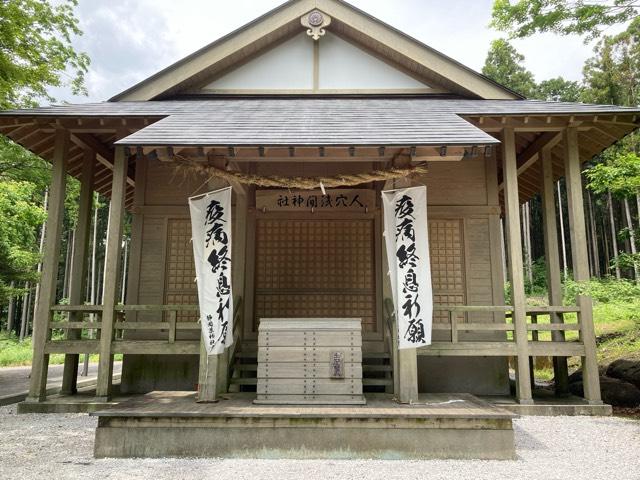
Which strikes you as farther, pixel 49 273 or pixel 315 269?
pixel 315 269

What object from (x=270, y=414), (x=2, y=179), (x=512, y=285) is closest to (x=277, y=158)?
(x=270, y=414)

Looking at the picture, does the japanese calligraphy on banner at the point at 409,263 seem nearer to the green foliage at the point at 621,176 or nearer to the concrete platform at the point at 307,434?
the concrete platform at the point at 307,434

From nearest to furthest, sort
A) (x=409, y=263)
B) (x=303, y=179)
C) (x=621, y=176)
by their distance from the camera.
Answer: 1. (x=409, y=263)
2. (x=303, y=179)
3. (x=621, y=176)

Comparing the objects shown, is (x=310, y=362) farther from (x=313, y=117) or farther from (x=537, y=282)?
(x=537, y=282)

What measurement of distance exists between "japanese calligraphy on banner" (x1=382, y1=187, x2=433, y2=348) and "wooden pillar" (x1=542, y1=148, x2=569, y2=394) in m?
3.51

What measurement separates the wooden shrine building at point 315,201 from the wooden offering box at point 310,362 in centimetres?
57

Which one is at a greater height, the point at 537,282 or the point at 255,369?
the point at 537,282

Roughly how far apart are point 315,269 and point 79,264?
4.47 meters

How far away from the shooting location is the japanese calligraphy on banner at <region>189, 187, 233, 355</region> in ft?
20.0

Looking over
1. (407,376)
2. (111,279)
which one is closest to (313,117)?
(407,376)

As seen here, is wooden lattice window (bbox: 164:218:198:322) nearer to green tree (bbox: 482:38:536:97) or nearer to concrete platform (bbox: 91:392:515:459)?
concrete platform (bbox: 91:392:515:459)

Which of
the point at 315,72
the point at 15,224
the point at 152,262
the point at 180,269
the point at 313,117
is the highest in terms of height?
the point at 315,72

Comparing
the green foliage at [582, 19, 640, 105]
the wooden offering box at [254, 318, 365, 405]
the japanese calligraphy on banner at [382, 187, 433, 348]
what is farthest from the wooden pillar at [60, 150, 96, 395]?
the green foliage at [582, 19, 640, 105]

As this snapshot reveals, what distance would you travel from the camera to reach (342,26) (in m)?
9.11
